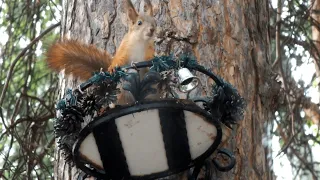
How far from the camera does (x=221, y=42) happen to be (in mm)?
1855

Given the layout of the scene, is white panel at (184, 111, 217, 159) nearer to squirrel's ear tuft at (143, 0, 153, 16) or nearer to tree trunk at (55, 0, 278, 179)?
tree trunk at (55, 0, 278, 179)

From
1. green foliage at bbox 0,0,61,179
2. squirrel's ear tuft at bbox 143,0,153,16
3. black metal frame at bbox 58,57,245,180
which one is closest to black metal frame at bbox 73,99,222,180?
black metal frame at bbox 58,57,245,180

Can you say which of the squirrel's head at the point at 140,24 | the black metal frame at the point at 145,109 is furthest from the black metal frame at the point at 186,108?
the squirrel's head at the point at 140,24

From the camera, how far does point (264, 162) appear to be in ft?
6.05

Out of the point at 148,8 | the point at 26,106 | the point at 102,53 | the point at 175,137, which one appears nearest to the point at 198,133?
the point at 175,137

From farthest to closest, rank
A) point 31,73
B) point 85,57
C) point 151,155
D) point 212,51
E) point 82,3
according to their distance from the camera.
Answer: point 31,73 → point 82,3 → point 212,51 → point 85,57 → point 151,155

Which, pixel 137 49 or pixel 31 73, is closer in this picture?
pixel 137 49

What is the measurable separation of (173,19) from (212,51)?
0.15 meters

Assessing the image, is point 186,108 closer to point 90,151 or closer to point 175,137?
point 175,137

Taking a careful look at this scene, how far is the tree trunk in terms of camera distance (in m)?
1.78

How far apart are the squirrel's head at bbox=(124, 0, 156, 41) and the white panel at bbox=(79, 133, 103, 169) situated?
363 mm

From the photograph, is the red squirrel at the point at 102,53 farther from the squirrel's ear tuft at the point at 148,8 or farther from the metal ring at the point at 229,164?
Result: the metal ring at the point at 229,164

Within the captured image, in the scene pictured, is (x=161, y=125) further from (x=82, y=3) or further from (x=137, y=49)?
(x=82, y=3)

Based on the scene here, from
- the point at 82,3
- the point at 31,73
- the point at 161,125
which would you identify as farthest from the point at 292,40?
the point at 161,125
